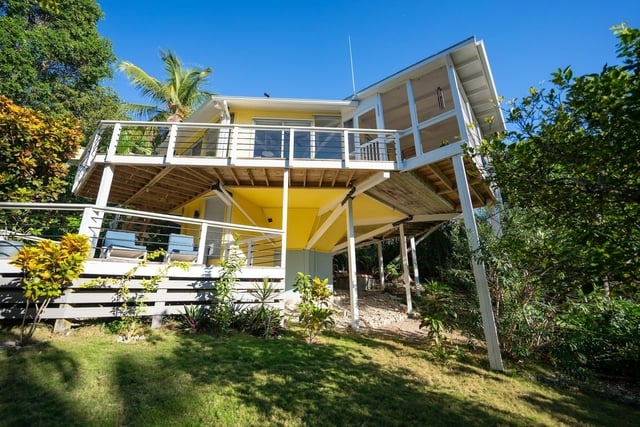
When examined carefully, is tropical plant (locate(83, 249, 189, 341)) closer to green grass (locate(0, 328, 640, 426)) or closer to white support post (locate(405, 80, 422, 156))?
green grass (locate(0, 328, 640, 426))

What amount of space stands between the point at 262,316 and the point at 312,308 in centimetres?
112

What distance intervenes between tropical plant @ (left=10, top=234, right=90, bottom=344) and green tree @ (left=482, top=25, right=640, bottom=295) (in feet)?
21.1

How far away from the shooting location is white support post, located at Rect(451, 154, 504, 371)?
5.73 m

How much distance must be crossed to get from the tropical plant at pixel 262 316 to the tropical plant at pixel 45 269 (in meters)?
3.10

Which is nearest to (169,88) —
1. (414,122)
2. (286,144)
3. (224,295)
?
(286,144)

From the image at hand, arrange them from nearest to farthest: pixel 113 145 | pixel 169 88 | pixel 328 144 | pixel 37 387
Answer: pixel 37 387 < pixel 113 145 < pixel 328 144 < pixel 169 88

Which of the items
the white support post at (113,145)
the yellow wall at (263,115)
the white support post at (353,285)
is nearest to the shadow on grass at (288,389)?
the white support post at (353,285)

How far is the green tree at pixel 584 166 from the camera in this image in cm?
233

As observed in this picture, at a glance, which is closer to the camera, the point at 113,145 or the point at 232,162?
the point at 113,145

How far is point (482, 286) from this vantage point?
20.0 feet

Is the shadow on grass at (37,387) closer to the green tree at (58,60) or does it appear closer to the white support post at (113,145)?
the white support post at (113,145)

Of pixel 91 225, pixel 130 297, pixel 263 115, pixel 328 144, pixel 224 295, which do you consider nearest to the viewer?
pixel 130 297

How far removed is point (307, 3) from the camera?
11695mm

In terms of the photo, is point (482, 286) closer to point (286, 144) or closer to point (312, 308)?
point (312, 308)
